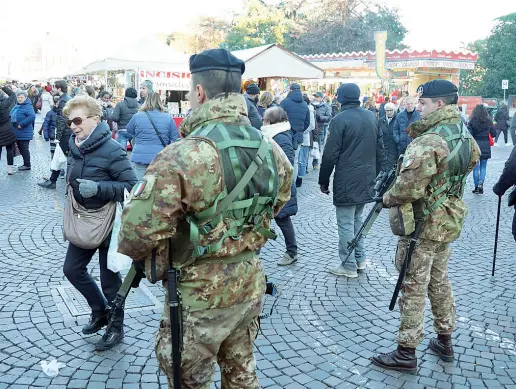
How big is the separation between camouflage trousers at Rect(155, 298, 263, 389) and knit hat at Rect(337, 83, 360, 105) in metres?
3.32

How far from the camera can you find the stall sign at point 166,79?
48.5 feet

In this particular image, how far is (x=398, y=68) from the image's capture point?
1014 inches

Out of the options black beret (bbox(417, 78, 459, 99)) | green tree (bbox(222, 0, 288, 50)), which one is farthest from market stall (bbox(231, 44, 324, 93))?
green tree (bbox(222, 0, 288, 50))

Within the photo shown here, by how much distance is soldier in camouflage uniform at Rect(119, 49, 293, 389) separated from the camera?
201 centimetres

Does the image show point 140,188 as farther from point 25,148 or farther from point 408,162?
point 25,148

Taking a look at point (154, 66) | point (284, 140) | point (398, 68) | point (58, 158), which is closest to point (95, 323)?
point (284, 140)

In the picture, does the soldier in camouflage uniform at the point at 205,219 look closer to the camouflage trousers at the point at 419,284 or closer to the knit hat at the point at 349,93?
the camouflage trousers at the point at 419,284

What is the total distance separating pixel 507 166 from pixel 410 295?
1.61 meters

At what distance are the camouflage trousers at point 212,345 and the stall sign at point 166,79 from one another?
13107 millimetres

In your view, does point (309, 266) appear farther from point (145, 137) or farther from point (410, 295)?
point (145, 137)

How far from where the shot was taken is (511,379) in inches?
141

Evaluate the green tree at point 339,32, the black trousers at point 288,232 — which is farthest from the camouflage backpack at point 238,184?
the green tree at point 339,32

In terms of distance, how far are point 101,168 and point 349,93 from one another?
2706 millimetres

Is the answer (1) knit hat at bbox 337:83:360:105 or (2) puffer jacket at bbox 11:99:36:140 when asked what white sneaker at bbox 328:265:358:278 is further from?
(2) puffer jacket at bbox 11:99:36:140
